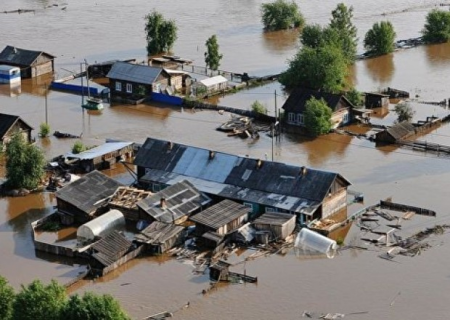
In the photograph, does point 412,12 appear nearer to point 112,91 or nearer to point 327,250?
point 112,91

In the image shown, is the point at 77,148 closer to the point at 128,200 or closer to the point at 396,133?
the point at 128,200

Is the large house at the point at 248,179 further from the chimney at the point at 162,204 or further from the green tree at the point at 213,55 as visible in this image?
the green tree at the point at 213,55

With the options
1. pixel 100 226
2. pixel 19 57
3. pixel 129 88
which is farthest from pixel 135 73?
pixel 100 226

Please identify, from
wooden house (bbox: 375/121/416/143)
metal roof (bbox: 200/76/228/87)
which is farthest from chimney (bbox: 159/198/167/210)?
metal roof (bbox: 200/76/228/87)

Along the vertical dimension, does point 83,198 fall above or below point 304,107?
below

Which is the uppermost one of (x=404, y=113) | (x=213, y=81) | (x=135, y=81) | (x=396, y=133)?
(x=135, y=81)

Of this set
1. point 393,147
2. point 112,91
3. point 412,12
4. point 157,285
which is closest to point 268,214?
point 157,285

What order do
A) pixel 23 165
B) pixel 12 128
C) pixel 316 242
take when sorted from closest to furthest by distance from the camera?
pixel 316 242
pixel 23 165
pixel 12 128

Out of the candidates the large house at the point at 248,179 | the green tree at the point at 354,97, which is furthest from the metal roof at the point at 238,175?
the green tree at the point at 354,97
